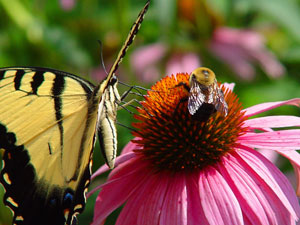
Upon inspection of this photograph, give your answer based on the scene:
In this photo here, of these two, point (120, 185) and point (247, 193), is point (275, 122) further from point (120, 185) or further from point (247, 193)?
point (120, 185)

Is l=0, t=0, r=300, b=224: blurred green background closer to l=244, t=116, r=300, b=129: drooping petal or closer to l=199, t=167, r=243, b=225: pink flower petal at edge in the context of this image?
l=244, t=116, r=300, b=129: drooping petal

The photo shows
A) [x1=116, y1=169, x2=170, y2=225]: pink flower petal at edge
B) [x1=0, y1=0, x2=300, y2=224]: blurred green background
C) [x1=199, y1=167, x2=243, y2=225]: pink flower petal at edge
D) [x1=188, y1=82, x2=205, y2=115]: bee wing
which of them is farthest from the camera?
[x1=0, y1=0, x2=300, y2=224]: blurred green background

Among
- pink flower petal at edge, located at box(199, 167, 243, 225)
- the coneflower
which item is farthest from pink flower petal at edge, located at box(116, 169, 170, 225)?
pink flower petal at edge, located at box(199, 167, 243, 225)

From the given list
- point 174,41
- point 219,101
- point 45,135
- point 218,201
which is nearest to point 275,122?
point 219,101

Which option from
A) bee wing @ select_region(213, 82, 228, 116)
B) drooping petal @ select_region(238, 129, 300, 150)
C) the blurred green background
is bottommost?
drooping petal @ select_region(238, 129, 300, 150)

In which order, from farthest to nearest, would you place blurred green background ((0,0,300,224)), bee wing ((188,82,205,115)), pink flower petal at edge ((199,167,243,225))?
blurred green background ((0,0,300,224)) < bee wing ((188,82,205,115)) < pink flower petal at edge ((199,167,243,225))

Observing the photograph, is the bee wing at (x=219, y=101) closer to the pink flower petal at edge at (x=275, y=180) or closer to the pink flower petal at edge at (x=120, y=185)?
the pink flower petal at edge at (x=275, y=180)

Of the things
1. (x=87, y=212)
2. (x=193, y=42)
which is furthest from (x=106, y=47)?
(x=87, y=212)
